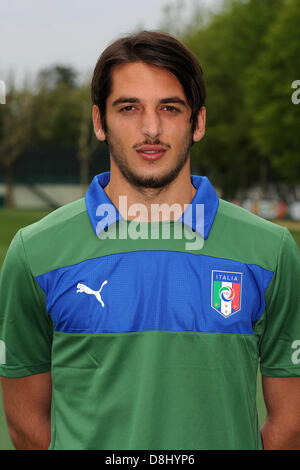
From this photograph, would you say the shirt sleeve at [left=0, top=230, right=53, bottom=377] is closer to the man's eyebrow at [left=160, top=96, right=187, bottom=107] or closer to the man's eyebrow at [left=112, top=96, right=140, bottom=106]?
the man's eyebrow at [left=112, top=96, right=140, bottom=106]

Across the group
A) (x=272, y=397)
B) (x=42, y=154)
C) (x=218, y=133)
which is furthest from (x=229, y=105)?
(x=272, y=397)

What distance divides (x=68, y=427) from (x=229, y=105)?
5443 centimetres

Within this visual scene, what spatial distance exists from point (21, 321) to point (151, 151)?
0.80 metres

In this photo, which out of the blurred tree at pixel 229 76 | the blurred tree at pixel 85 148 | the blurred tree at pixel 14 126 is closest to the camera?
the blurred tree at pixel 229 76

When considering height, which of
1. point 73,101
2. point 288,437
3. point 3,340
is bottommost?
point 288,437

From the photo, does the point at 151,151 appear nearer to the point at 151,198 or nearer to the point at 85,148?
the point at 151,198

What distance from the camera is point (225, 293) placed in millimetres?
2545

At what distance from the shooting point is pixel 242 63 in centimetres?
4950

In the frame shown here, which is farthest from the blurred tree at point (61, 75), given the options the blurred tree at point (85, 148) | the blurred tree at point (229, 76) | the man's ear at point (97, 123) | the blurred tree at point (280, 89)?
the man's ear at point (97, 123)

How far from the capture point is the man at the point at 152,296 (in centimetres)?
249

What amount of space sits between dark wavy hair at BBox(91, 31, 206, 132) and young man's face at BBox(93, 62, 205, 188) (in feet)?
0.08

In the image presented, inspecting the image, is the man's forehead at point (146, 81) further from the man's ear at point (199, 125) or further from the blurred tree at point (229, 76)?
the blurred tree at point (229, 76)

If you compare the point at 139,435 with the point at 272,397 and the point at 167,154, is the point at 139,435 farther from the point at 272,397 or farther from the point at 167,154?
the point at 167,154

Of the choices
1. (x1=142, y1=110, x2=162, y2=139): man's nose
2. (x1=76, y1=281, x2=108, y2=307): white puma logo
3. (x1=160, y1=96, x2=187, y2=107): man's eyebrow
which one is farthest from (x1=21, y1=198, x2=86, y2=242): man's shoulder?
(x1=160, y1=96, x2=187, y2=107): man's eyebrow
